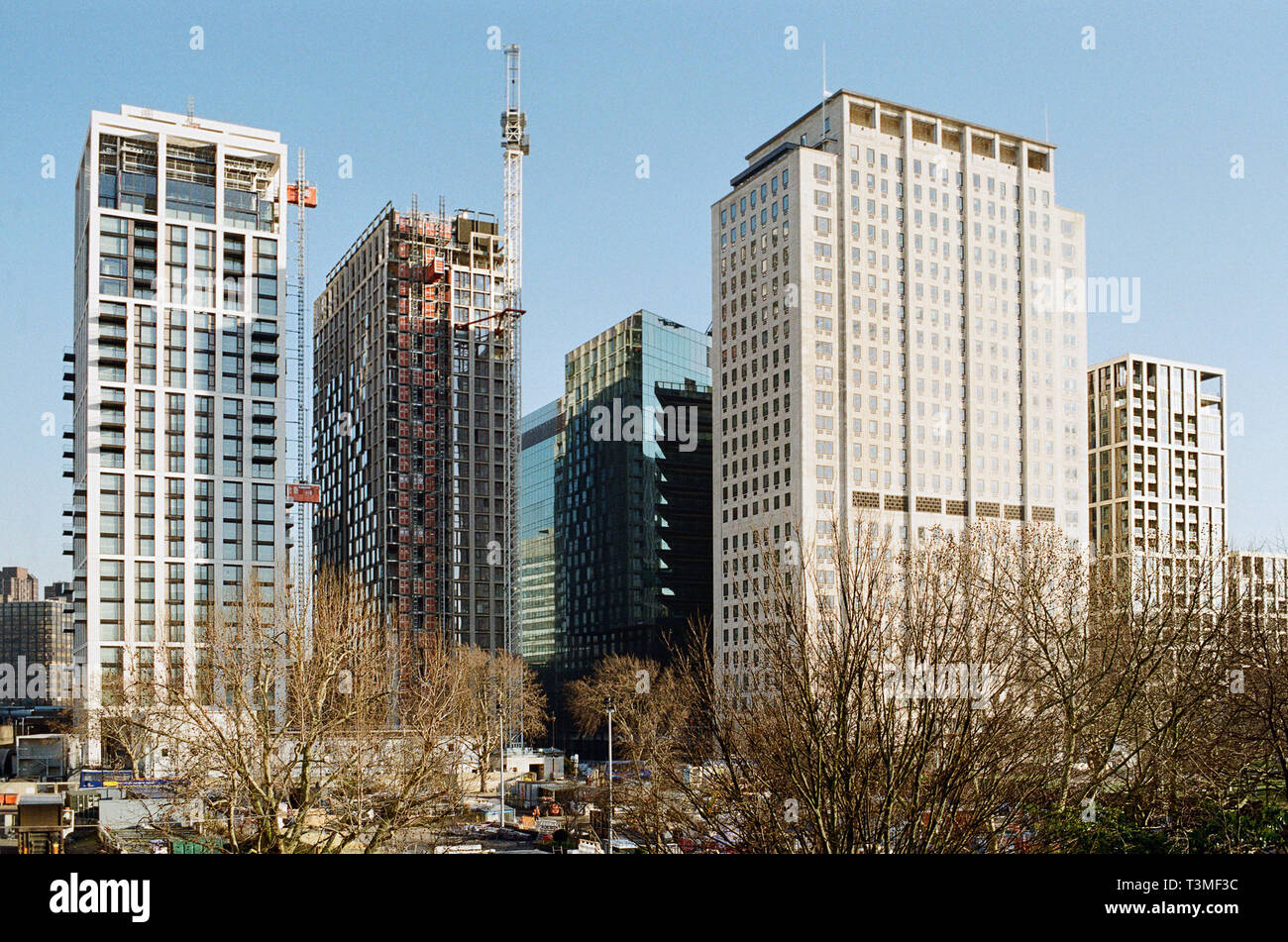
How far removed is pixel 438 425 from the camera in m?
165

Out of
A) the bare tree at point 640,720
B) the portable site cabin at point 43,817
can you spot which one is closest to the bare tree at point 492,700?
the bare tree at point 640,720

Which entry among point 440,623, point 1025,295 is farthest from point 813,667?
point 440,623

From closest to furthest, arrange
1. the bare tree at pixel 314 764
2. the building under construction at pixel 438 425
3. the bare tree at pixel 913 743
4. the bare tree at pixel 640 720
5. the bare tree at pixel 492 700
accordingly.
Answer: the bare tree at pixel 913 743, the bare tree at pixel 640 720, the bare tree at pixel 314 764, the bare tree at pixel 492 700, the building under construction at pixel 438 425

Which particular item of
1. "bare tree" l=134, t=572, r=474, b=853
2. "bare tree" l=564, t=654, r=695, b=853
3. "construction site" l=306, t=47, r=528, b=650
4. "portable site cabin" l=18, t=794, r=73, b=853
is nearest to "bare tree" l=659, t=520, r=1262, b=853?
"bare tree" l=564, t=654, r=695, b=853

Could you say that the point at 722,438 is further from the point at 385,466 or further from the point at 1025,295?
the point at 385,466

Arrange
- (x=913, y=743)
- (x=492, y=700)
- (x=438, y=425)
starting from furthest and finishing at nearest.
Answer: (x=438, y=425) → (x=492, y=700) → (x=913, y=743)

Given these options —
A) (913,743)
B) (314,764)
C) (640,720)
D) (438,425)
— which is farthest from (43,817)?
(438,425)

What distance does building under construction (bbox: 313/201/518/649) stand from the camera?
161 meters

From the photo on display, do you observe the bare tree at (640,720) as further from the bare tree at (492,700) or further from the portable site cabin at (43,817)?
the portable site cabin at (43,817)

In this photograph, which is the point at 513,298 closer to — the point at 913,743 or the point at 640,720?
the point at 640,720

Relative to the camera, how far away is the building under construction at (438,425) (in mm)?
160875

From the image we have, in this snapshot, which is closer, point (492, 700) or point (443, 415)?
point (492, 700)

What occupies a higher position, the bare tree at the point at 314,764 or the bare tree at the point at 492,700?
the bare tree at the point at 314,764
